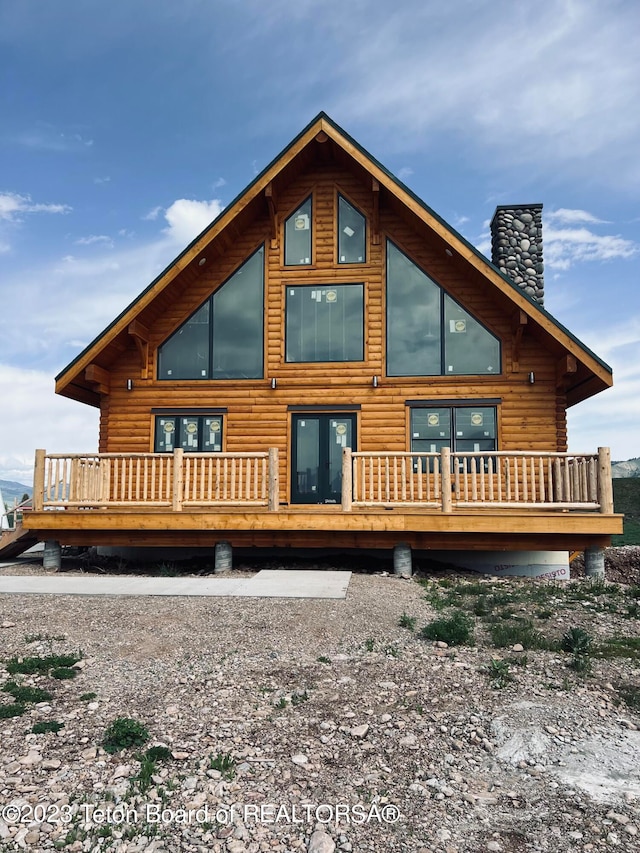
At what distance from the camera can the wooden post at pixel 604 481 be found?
1160 centimetres

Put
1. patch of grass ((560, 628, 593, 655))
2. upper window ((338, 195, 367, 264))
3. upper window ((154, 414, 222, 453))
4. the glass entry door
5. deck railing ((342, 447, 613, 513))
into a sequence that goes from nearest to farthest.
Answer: patch of grass ((560, 628, 593, 655)) → deck railing ((342, 447, 613, 513)) → the glass entry door → upper window ((154, 414, 222, 453)) → upper window ((338, 195, 367, 264))

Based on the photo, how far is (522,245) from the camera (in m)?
18.0

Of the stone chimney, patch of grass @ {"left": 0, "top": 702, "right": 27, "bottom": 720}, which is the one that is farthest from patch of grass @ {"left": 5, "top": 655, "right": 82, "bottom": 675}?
the stone chimney

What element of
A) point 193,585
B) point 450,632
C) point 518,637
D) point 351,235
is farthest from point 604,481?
point 351,235

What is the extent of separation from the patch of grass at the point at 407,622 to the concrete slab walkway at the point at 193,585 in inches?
47.6

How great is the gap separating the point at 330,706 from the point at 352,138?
43.5 ft

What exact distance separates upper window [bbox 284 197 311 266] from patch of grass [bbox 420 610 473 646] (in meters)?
11.0

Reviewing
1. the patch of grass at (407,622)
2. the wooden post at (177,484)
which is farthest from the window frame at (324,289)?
the patch of grass at (407,622)

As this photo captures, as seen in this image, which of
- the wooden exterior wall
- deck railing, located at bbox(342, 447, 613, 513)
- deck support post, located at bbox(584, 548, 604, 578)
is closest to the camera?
deck railing, located at bbox(342, 447, 613, 513)

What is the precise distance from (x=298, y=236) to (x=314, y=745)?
1351 cm

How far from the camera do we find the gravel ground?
11.9 ft

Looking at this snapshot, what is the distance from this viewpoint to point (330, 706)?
5246 millimetres

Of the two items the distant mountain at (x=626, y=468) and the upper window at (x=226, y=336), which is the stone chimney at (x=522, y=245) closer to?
the upper window at (x=226, y=336)

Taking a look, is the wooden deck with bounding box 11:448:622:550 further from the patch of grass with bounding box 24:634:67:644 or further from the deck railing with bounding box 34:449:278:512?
the patch of grass with bounding box 24:634:67:644
